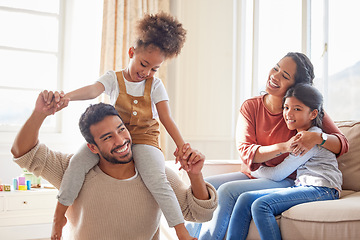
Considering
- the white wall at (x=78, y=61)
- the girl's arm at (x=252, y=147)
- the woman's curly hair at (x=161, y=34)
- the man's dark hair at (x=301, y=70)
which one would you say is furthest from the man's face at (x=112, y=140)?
the white wall at (x=78, y=61)

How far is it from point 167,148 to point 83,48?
1228 mm

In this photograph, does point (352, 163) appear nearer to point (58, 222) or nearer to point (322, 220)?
point (322, 220)

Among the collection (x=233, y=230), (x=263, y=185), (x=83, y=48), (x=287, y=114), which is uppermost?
(x=83, y=48)

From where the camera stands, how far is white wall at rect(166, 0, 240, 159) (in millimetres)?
3824

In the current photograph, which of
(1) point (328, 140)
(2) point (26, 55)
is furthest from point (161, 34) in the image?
(2) point (26, 55)

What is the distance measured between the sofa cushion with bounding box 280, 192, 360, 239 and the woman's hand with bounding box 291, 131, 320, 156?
0.77 feet

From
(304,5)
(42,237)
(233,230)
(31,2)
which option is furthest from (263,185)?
(31,2)

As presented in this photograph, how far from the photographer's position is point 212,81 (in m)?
3.85

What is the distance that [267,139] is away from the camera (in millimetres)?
2025

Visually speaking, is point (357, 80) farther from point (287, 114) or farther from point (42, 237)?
point (42, 237)

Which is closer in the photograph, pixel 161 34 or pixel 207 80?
pixel 161 34

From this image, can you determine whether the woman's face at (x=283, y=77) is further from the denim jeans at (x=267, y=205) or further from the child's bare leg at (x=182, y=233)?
the child's bare leg at (x=182, y=233)

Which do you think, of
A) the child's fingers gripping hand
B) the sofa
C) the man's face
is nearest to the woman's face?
the sofa

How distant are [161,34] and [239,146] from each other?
687 mm
